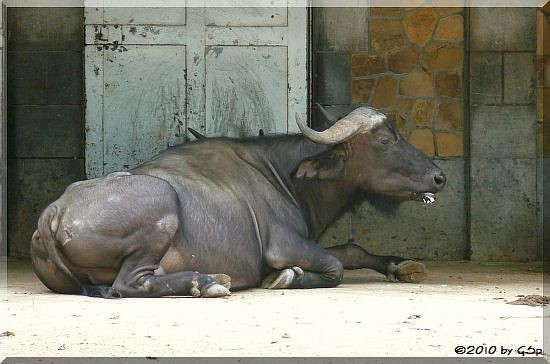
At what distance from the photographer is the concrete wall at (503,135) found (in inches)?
451

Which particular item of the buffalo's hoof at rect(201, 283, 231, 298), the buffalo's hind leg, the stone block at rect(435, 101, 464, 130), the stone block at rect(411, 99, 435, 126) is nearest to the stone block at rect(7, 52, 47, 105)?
the stone block at rect(411, 99, 435, 126)

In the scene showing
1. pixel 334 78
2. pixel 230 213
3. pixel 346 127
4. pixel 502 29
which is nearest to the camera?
pixel 230 213

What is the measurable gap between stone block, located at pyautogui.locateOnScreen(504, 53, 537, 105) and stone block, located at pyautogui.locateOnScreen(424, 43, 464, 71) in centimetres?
45

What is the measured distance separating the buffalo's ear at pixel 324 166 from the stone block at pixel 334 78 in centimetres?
212

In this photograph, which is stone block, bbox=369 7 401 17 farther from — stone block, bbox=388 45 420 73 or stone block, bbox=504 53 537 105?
stone block, bbox=504 53 537 105

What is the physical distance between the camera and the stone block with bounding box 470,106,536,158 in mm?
11492

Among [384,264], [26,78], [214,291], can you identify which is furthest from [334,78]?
[214,291]

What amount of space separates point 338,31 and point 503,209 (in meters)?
2.29

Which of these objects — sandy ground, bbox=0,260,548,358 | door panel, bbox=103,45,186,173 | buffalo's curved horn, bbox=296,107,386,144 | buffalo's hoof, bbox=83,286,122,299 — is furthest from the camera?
door panel, bbox=103,45,186,173

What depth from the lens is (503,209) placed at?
11.5m

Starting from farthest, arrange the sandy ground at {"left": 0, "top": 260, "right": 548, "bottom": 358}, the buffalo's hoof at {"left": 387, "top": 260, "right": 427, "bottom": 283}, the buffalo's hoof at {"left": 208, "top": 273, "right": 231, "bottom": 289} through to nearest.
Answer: the buffalo's hoof at {"left": 387, "top": 260, "right": 427, "bottom": 283} → the buffalo's hoof at {"left": 208, "top": 273, "right": 231, "bottom": 289} → the sandy ground at {"left": 0, "top": 260, "right": 548, "bottom": 358}

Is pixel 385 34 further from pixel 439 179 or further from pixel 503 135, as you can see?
pixel 439 179

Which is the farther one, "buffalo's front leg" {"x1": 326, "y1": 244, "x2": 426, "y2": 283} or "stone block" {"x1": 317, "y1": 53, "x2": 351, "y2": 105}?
"stone block" {"x1": 317, "y1": 53, "x2": 351, "y2": 105}

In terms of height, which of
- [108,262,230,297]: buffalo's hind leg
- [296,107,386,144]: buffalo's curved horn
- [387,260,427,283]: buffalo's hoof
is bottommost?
[387,260,427,283]: buffalo's hoof
